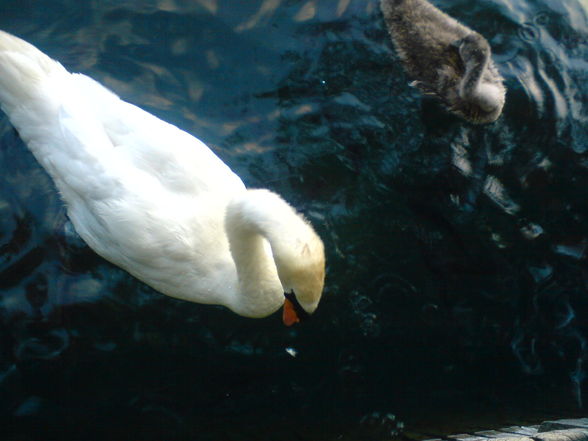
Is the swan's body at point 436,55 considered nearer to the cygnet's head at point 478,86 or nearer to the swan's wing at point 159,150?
the cygnet's head at point 478,86

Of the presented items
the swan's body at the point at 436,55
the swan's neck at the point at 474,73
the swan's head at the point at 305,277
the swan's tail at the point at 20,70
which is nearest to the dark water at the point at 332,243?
the swan's body at the point at 436,55

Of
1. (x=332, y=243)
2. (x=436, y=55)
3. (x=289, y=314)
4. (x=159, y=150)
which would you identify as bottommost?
(x=332, y=243)

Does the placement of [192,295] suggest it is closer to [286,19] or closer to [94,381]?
[94,381]

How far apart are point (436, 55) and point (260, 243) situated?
8.77ft

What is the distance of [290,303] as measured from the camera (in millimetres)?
3775

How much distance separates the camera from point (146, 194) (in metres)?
3.98

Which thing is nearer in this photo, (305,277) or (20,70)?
(305,277)

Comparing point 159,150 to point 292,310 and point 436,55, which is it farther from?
point 436,55

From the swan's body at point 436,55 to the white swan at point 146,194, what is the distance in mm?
2167

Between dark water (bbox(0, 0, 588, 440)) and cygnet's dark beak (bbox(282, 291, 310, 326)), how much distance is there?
0.79 m

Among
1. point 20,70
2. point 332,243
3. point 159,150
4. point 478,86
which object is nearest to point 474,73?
point 478,86

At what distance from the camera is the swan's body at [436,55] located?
222 inches

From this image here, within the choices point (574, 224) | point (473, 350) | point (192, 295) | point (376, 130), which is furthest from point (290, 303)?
point (574, 224)

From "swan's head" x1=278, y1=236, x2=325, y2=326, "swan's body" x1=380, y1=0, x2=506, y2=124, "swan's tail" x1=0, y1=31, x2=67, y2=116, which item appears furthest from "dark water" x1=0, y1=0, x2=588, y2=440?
"swan's head" x1=278, y1=236, x2=325, y2=326
